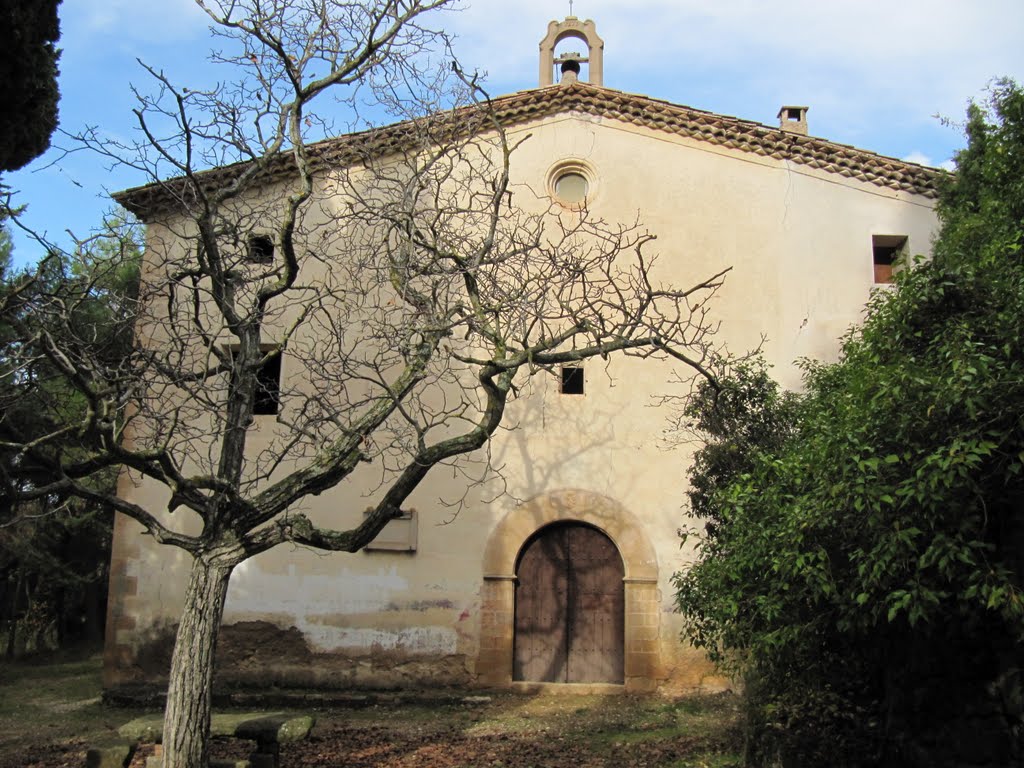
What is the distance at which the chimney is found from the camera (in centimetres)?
1285

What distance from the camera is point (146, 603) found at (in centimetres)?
1145

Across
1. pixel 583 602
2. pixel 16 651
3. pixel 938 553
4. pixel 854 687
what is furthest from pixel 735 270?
pixel 16 651

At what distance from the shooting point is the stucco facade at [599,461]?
11.1 meters

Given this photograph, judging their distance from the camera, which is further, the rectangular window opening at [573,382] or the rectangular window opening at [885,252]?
the rectangular window opening at [885,252]

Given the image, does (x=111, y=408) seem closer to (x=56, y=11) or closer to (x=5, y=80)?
(x=5, y=80)

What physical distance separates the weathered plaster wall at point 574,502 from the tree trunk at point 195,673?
16.8 ft

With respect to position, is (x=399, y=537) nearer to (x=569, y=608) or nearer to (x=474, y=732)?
(x=569, y=608)

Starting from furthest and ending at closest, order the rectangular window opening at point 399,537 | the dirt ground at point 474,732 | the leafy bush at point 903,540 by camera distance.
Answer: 1. the rectangular window opening at point 399,537
2. the dirt ground at point 474,732
3. the leafy bush at point 903,540

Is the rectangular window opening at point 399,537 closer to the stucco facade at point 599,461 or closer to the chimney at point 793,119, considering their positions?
the stucco facade at point 599,461

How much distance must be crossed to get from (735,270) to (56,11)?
26.1ft

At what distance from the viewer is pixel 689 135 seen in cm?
1237

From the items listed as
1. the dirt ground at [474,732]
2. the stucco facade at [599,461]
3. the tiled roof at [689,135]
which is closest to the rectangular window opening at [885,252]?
the stucco facade at [599,461]

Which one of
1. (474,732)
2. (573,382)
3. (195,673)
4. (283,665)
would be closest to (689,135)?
(573,382)

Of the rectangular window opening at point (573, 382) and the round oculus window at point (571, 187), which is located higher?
the round oculus window at point (571, 187)
